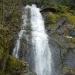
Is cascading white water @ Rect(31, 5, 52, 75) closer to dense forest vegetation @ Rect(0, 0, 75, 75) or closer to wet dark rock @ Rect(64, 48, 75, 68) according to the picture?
dense forest vegetation @ Rect(0, 0, 75, 75)

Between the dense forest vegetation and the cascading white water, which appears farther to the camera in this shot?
the cascading white water

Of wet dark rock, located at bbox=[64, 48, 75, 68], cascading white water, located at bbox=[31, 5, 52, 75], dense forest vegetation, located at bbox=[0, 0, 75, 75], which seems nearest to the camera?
dense forest vegetation, located at bbox=[0, 0, 75, 75]

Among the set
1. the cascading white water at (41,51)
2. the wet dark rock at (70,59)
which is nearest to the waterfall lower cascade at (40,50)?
the cascading white water at (41,51)

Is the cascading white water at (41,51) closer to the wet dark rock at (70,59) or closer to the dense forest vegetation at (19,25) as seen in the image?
the dense forest vegetation at (19,25)

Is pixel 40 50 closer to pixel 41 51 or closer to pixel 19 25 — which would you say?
pixel 41 51

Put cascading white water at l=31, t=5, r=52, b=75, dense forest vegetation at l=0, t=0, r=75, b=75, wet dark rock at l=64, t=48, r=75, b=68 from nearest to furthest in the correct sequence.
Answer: dense forest vegetation at l=0, t=0, r=75, b=75, cascading white water at l=31, t=5, r=52, b=75, wet dark rock at l=64, t=48, r=75, b=68

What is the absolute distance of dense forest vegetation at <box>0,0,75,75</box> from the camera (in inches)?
622

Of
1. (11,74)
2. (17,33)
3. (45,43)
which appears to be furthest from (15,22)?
(11,74)

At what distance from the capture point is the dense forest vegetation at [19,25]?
1580 centimetres

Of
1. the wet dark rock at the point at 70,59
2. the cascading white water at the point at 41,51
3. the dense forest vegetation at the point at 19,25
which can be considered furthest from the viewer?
the wet dark rock at the point at 70,59

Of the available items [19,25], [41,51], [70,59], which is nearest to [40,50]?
[41,51]

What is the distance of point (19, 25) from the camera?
20562 mm

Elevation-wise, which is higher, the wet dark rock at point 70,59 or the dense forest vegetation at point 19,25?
the dense forest vegetation at point 19,25

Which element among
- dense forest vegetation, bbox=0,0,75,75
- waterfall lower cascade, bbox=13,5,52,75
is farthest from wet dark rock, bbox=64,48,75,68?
waterfall lower cascade, bbox=13,5,52,75
